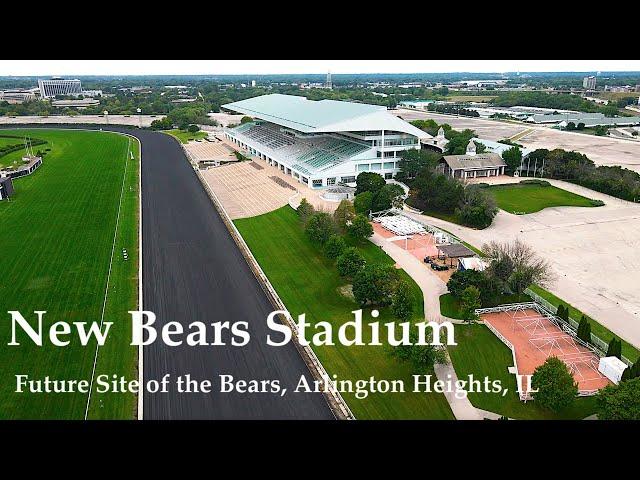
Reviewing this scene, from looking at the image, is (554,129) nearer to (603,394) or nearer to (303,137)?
(303,137)

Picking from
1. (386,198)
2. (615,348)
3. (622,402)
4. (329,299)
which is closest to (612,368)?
(615,348)

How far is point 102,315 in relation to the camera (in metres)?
19.7

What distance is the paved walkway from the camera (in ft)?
48.2

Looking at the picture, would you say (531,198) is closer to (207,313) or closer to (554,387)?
(554,387)

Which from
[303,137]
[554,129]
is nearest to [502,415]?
[303,137]

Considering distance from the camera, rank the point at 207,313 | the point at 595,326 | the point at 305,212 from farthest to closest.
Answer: the point at 305,212, the point at 207,313, the point at 595,326

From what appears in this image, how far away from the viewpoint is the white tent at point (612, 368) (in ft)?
51.6

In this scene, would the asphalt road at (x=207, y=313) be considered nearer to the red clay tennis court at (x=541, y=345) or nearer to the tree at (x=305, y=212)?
the tree at (x=305, y=212)

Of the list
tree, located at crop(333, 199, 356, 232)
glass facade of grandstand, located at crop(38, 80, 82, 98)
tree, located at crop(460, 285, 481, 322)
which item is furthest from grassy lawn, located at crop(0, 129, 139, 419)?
glass facade of grandstand, located at crop(38, 80, 82, 98)

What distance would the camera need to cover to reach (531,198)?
119 feet

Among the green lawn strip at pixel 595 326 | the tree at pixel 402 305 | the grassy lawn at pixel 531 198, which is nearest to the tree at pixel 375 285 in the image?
the tree at pixel 402 305

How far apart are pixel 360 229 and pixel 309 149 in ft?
69.6

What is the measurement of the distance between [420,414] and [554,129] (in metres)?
65.6

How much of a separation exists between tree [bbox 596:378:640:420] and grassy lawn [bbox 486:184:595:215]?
21.0 metres
